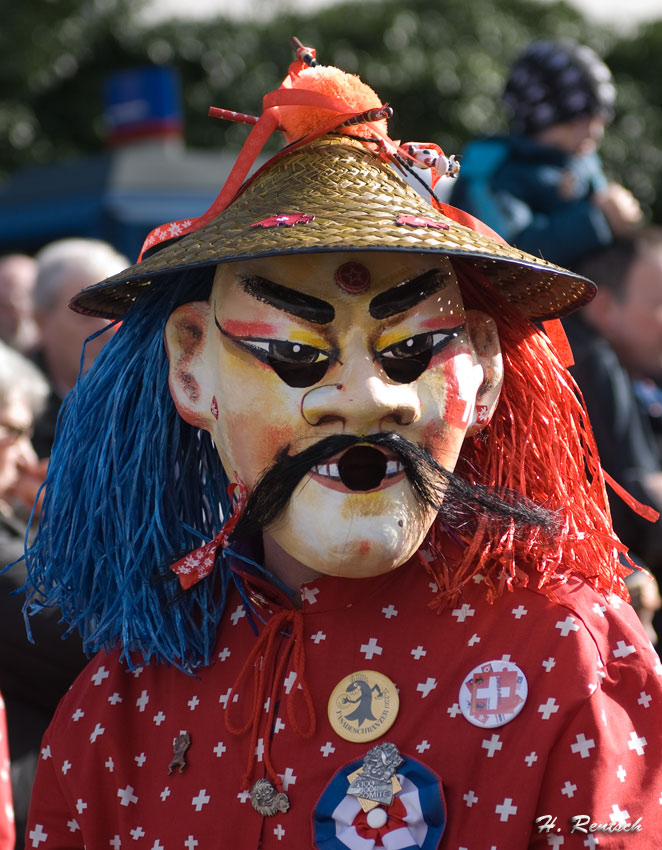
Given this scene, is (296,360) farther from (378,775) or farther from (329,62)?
(329,62)

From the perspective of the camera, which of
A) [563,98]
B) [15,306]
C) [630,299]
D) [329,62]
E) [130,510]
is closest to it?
[130,510]

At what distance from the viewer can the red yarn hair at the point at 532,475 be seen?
1.90m

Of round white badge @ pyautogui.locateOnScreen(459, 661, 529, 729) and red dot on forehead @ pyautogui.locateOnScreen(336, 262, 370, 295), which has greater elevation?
red dot on forehead @ pyautogui.locateOnScreen(336, 262, 370, 295)

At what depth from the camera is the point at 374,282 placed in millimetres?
1847

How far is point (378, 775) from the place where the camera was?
177 centimetres

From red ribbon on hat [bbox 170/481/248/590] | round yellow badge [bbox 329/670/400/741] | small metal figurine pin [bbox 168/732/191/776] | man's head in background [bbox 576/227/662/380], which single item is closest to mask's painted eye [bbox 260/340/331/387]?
red ribbon on hat [bbox 170/481/248/590]

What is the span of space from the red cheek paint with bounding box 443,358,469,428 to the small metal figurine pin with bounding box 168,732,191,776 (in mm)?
663

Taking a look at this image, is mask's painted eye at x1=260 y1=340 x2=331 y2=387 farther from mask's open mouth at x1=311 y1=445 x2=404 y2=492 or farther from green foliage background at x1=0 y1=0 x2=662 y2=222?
green foliage background at x1=0 y1=0 x2=662 y2=222

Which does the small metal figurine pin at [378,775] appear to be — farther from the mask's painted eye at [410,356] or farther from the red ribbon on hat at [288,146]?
the red ribbon on hat at [288,146]

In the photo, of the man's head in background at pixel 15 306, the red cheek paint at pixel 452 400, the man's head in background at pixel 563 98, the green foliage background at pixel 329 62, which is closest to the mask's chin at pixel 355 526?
the red cheek paint at pixel 452 400

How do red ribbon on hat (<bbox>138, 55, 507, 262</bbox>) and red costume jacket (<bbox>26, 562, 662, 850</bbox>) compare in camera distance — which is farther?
red ribbon on hat (<bbox>138, 55, 507, 262</bbox>)

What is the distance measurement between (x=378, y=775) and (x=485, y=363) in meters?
0.67

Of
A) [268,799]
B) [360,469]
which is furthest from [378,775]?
[360,469]

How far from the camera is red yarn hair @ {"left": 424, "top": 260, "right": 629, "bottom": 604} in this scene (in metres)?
1.90
